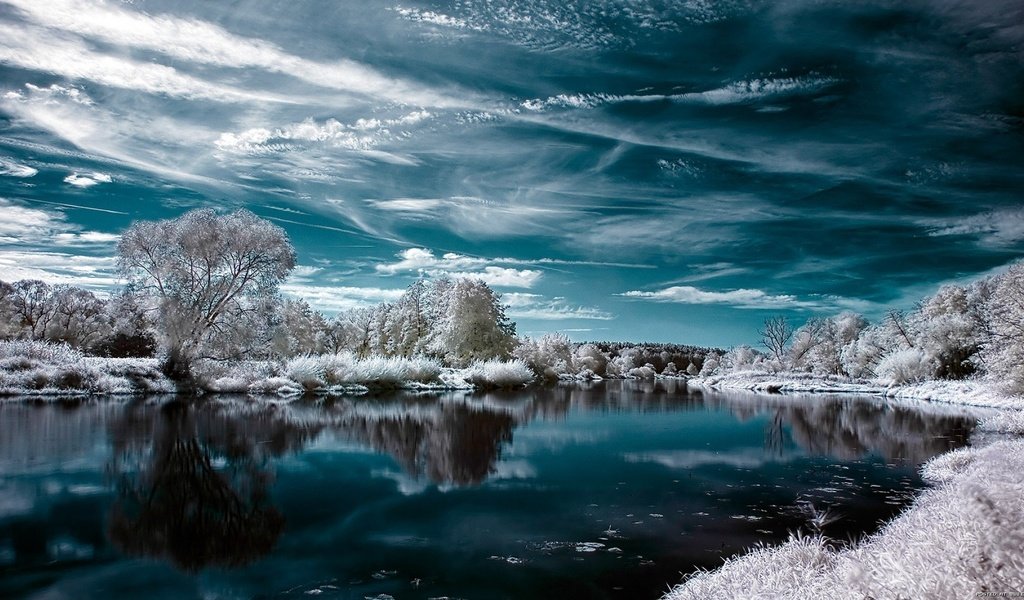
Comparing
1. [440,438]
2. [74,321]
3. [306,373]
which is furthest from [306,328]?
[440,438]

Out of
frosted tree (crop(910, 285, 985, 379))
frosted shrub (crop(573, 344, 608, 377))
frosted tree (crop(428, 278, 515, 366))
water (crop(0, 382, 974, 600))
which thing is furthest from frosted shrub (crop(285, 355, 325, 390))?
frosted shrub (crop(573, 344, 608, 377))

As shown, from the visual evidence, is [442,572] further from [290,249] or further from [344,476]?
[290,249]

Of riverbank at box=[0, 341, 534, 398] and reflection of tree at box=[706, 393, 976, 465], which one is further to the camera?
riverbank at box=[0, 341, 534, 398]

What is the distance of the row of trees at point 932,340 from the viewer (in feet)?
88.0

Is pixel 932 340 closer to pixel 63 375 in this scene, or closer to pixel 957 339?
pixel 957 339

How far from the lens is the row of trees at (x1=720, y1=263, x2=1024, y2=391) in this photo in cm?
2683

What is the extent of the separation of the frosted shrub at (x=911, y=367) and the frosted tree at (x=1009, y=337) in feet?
81.5

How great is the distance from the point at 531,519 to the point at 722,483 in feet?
16.4

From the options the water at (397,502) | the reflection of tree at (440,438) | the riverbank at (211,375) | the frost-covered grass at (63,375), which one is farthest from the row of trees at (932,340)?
the frost-covered grass at (63,375)

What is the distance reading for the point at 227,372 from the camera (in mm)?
29375

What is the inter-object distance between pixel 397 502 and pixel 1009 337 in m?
28.4

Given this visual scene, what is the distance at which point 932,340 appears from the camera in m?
50.5

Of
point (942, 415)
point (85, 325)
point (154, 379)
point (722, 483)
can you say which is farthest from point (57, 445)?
point (85, 325)

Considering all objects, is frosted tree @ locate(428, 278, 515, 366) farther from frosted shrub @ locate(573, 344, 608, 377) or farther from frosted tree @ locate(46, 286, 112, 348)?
frosted shrub @ locate(573, 344, 608, 377)
